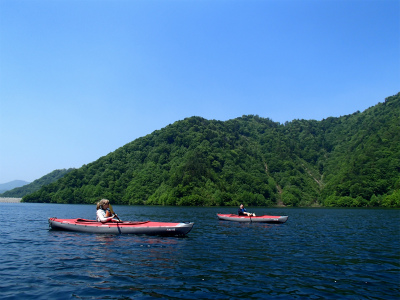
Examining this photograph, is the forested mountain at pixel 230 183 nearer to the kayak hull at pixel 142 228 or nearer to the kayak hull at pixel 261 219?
the kayak hull at pixel 261 219

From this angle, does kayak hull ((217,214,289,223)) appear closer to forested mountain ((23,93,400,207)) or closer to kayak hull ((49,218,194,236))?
kayak hull ((49,218,194,236))

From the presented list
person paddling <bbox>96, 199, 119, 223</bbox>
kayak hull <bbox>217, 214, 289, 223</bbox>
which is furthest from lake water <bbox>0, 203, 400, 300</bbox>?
kayak hull <bbox>217, 214, 289, 223</bbox>

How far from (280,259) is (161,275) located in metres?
8.68

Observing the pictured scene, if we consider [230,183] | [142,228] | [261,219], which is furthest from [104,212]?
[230,183]

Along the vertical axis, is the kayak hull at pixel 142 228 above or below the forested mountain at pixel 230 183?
below

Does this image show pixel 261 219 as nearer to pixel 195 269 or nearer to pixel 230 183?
pixel 195 269

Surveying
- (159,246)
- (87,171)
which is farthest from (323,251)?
(87,171)

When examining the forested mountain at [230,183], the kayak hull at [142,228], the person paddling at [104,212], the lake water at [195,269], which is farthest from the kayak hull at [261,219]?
the forested mountain at [230,183]

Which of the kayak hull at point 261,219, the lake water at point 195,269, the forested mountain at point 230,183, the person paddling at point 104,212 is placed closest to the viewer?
the lake water at point 195,269

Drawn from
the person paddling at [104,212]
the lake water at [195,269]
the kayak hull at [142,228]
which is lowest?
the lake water at [195,269]

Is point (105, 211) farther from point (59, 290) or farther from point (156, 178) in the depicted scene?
point (156, 178)

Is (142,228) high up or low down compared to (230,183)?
down

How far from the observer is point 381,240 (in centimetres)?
2988

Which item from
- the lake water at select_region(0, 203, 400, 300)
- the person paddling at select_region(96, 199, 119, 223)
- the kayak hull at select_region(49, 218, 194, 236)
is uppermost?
the person paddling at select_region(96, 199, 119, 223)
